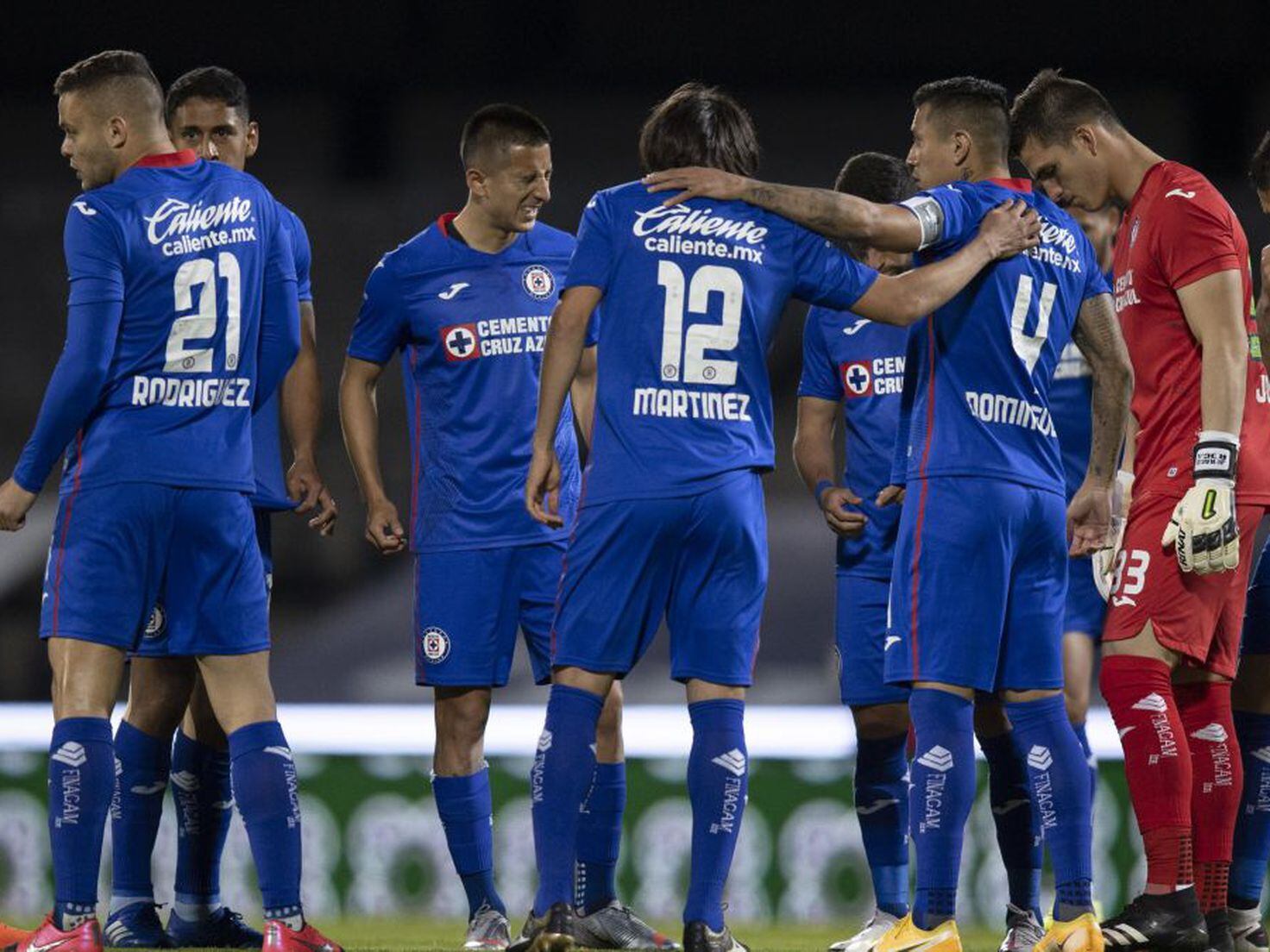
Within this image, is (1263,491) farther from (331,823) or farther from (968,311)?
(331,823)

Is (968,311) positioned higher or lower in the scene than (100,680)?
higher

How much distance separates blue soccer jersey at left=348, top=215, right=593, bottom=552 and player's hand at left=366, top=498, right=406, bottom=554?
61mm

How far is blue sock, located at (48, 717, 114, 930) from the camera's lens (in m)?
3.94

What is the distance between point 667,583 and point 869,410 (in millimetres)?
1243

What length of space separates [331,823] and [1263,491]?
3.91 meters

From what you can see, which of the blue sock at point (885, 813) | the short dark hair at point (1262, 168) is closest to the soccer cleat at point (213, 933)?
the blue sock at point (885, 813)

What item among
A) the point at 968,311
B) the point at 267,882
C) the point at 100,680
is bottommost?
the point at 267,882

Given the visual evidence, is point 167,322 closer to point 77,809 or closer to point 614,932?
point 77,809

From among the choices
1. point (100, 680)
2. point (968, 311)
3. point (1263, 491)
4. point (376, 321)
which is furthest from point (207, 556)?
point (1263, 491)

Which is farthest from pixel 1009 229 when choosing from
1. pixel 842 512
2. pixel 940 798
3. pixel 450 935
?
pixel 450 935

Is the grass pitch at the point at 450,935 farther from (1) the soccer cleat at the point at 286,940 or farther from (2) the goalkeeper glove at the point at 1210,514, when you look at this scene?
(2) the goalkeeper glove at the point at 1210,514

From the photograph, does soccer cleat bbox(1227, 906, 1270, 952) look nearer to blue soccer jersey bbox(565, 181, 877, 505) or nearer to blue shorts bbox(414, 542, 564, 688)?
blue soccer jersey bbox(565, 181, 877, 505)

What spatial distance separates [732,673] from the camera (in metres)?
4.07

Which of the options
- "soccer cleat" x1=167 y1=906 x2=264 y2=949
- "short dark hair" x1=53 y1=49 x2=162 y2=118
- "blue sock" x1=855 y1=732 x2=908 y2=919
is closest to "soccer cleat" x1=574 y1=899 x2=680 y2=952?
"blue sock" x1=855 y1=732 x2=908 y2=919
